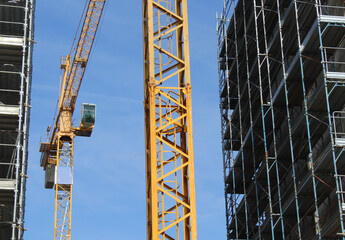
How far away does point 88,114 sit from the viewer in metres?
72.0

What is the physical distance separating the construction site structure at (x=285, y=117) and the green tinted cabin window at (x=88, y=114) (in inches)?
657

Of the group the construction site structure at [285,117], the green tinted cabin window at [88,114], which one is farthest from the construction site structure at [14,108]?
the green tinted cabin window at [88,114]

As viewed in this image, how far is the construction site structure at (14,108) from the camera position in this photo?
115 ft

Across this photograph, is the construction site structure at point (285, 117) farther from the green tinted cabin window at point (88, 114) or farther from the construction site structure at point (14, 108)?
the green tinted cabin window at point (88, 114)

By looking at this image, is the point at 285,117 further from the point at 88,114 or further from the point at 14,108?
the point at 88,114

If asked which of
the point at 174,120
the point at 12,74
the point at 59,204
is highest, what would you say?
the point at 12,74

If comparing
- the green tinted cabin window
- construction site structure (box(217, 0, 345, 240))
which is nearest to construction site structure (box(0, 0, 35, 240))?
construction site structure (box(217, 0, 345, 240))

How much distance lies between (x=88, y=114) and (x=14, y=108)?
3619cm

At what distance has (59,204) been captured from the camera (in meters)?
72.6

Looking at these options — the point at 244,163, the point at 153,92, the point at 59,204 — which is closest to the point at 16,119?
the point at 153,92

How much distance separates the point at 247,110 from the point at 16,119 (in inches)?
813

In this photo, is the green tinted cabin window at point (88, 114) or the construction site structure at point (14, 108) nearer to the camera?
the construction site structure at point (14, 108)

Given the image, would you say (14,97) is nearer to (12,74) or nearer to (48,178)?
(12,74)

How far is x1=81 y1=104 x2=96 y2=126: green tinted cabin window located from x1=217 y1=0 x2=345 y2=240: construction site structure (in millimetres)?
16693
